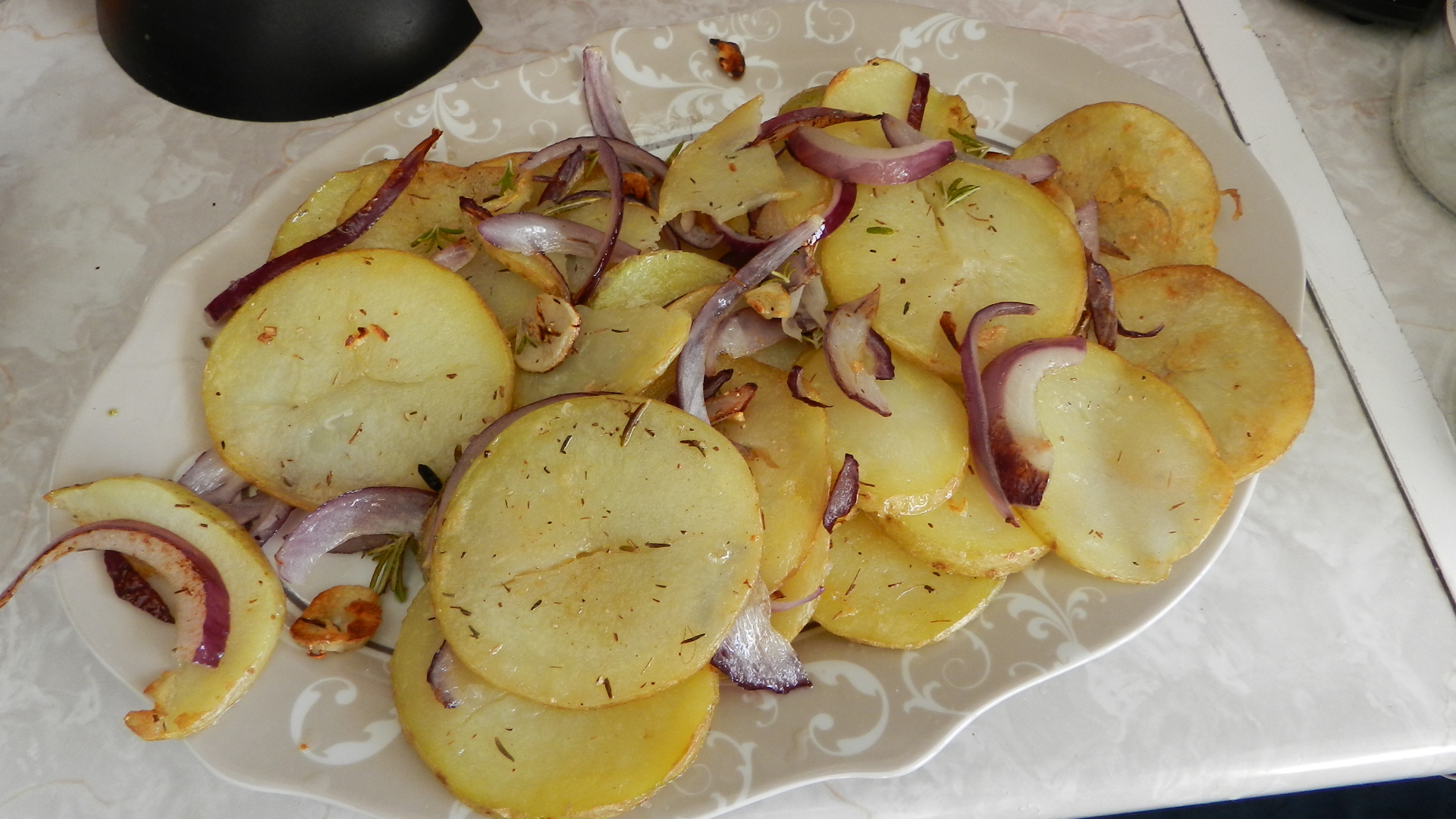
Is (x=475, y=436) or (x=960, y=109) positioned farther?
(x=960, y=109)

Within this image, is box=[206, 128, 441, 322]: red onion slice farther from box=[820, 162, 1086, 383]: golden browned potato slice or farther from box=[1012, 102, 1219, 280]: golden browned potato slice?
box=[1012, 102, 1219, 280]: golden browned potato slice

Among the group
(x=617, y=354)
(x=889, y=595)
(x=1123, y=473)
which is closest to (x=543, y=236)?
(x=617, y=354)

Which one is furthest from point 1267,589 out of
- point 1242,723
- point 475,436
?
point 475,436

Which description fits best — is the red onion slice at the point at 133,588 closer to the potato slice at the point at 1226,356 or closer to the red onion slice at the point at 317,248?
the red onion slice at the point at 317,248

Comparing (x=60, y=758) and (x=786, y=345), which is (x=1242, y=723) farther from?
(x=60, y=758)

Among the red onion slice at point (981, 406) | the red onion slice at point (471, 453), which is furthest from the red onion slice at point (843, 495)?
the red onion slice at point (471, 453)

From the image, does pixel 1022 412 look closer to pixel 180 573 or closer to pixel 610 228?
pixel 610 228

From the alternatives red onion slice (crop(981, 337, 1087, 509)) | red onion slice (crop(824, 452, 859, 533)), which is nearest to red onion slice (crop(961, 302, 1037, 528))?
red onion slice (crop(981, 337, 1087, 509))
